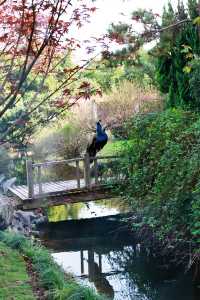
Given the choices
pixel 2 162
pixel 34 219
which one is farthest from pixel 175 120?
pixel 2 162

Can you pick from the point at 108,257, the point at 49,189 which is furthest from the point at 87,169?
the point at 108,257

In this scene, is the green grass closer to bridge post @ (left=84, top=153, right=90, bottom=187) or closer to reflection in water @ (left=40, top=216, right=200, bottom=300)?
reflection in water @ (left=40, top=216, right=200, bottom=300)

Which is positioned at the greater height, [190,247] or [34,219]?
[190,247]

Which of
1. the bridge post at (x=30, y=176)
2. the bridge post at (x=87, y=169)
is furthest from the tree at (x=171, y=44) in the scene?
the bridge post at (x=30, y=176)

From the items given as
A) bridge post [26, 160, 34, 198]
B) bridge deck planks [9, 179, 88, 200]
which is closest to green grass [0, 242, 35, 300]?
bridge post [26, 160, 34, 198]

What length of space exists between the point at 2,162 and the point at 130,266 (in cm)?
721

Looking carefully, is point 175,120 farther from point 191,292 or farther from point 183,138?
point 191,292

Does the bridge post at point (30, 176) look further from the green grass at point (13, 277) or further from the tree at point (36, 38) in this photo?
the tree at point (36, 38)

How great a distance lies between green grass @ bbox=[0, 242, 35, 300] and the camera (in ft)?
15.4

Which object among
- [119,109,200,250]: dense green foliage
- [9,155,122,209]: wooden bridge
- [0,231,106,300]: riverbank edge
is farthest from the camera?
[9,155,122,209]: wooden bridge

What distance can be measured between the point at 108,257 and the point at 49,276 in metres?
2.48

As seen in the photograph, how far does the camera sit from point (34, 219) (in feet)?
30.0

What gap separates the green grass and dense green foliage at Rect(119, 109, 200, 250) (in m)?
1.84

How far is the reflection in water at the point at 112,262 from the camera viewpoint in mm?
5938
